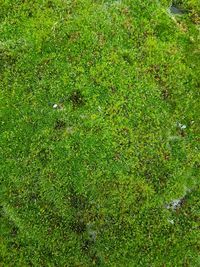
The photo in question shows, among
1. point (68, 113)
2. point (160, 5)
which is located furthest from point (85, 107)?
point (160, 5)

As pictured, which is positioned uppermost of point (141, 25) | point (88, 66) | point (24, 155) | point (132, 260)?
point (141, 25)

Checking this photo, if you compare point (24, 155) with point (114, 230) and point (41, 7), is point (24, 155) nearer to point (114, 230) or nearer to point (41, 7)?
point (114, 230)

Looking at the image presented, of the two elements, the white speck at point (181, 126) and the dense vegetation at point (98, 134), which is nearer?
the dense vegetation at point (98, 134)

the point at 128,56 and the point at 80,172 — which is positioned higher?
the point at 128,56

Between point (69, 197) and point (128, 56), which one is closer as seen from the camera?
point (69, 197)

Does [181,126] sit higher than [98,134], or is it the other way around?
[181,126]

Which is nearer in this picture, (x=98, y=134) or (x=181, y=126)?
(x=98, y=134)

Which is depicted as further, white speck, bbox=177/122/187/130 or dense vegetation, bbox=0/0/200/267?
white speck, bbox=177/122/187/130
